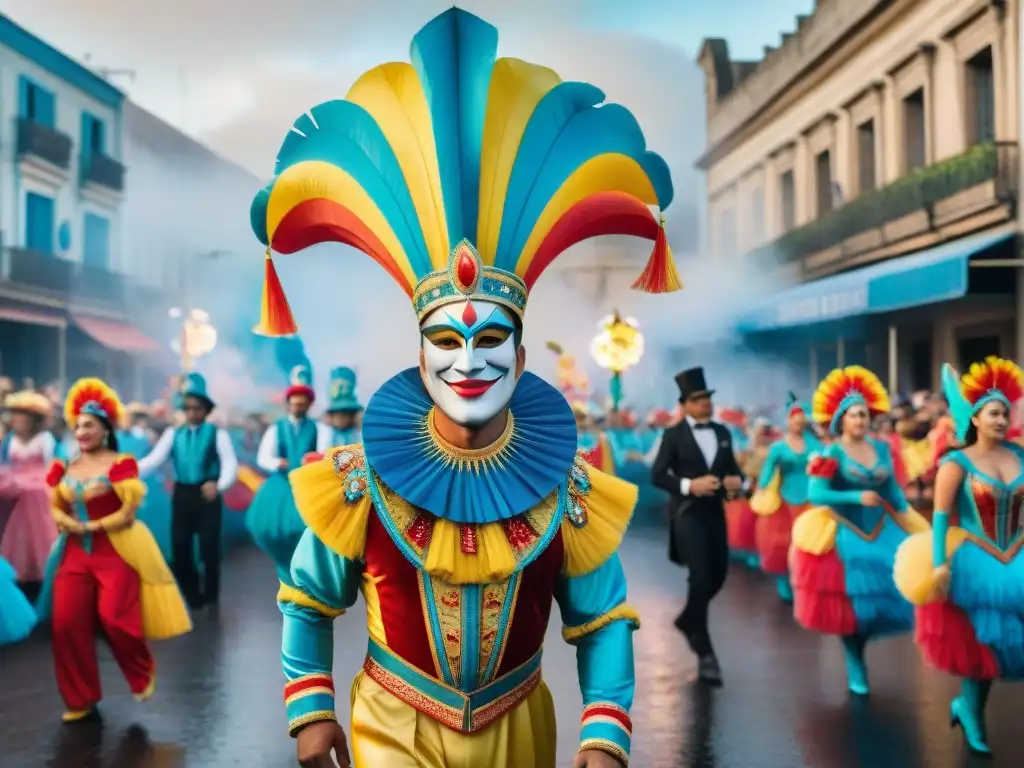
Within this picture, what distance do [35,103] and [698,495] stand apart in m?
28.7

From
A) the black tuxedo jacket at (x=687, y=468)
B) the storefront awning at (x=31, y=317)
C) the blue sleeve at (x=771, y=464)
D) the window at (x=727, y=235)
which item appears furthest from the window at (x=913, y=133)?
the storefront awning at (x=31, y=317)

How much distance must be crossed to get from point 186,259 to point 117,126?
431cm

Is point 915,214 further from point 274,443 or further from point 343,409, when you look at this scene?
Result: point 274,443

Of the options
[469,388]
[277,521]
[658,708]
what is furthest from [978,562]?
[277,521]

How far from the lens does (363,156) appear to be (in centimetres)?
383

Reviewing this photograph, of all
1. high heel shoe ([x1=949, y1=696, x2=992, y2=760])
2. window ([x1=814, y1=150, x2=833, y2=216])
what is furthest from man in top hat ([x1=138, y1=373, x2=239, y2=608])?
window ([x1=814, y1=150, x2=833, y2=216])

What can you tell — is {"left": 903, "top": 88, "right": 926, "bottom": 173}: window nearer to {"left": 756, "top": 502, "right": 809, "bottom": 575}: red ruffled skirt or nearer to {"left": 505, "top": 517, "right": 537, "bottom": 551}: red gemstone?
{"left": 756, "top": 502, "right": 809, "bottom": 575}: red ruffled skirt

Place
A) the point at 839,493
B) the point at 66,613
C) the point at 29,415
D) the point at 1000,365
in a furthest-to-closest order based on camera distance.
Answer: the point at 29,415 → the point at 839,493 → the point at 66,613 → the point at 1000,365

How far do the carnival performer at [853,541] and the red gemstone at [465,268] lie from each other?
528 cm

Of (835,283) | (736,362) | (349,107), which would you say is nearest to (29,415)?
(349,107)

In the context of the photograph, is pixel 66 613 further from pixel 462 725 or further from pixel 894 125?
pixel 894 125

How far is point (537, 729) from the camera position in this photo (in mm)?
Result: 3826

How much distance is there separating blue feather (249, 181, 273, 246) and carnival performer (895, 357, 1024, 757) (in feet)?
14.1

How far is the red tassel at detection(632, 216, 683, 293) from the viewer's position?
4.18 meters
